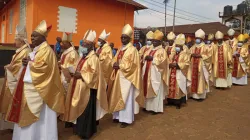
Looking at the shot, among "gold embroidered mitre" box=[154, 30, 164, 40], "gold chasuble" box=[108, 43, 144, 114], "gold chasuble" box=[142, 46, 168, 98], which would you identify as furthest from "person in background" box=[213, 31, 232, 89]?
"gold chasuble" box=[108, 43, 144, 114]

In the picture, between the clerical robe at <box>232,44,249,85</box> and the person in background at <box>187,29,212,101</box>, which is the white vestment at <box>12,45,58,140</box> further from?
the clerical robe at <box>232,44,249,85</box>

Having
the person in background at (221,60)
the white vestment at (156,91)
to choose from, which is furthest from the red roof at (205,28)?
the white vestment at (156,91)

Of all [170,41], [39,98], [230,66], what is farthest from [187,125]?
[230,66]

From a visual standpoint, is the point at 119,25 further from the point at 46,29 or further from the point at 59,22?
the point at 46,29

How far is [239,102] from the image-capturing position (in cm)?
905

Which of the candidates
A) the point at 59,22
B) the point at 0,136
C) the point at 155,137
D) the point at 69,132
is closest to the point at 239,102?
the point at 155,137

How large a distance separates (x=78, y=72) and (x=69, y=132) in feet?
4.70

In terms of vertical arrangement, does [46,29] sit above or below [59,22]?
below

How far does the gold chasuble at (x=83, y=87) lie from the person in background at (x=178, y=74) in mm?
3335

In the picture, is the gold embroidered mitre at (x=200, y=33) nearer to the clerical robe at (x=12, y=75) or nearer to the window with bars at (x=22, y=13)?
the clerical robe at (x=12, y=75)

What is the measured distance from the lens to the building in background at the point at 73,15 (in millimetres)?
11898

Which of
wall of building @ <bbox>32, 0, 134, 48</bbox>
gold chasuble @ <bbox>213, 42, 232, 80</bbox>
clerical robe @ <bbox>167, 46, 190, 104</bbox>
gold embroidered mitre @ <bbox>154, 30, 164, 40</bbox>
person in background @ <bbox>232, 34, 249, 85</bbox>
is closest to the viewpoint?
gold embroidered mitre @ <bbox>154, 30, 164, 40</bbox>

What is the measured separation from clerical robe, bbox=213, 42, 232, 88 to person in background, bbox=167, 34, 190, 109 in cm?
363

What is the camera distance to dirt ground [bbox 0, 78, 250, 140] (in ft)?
17.7
